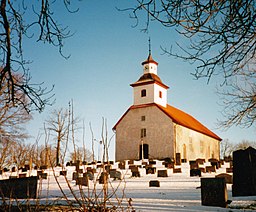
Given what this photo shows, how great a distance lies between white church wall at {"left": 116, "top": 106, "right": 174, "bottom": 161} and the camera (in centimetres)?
3225

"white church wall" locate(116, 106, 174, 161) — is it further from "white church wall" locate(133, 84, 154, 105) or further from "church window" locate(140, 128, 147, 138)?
"white church wall" locate(133, 84, 154, 105)

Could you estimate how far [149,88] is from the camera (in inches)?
1387

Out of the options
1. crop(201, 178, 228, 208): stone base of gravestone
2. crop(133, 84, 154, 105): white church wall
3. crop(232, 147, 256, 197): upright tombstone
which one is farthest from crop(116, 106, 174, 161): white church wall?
crop(201, 178, 228, 208): stone base of gravestone

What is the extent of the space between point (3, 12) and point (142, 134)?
29.4m

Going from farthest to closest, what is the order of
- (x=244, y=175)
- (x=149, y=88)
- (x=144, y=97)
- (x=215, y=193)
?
(x=144, y=97)
(x=149, y=88)
(x=244, y=175)
(x=215, y=193)

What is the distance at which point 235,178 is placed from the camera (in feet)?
26.1

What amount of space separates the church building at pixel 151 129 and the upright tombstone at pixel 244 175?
76.8ft

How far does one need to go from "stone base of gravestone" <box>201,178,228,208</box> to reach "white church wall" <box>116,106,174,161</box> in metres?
24.6

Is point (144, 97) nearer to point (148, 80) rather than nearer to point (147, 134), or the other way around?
point (148, 80)

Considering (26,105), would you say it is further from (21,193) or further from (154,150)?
(154,150)

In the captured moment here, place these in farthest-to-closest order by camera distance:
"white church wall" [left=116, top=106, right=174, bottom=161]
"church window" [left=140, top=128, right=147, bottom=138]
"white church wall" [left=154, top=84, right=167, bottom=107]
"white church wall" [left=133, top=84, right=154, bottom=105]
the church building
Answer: "white church wall" [left=154, top=84, right=167, bottom=107], "white church wall" [left=133, top=84, right=154, bottom=105], "church window" [left=140, top=128, right=147, bottom=138], the church building, "white church wall" [left=116, top=106, right=174, bottom=161]

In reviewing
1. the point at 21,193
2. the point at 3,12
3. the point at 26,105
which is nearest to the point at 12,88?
the point at 26,105

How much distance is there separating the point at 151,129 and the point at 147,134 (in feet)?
2.32

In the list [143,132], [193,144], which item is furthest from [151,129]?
[193,144]
